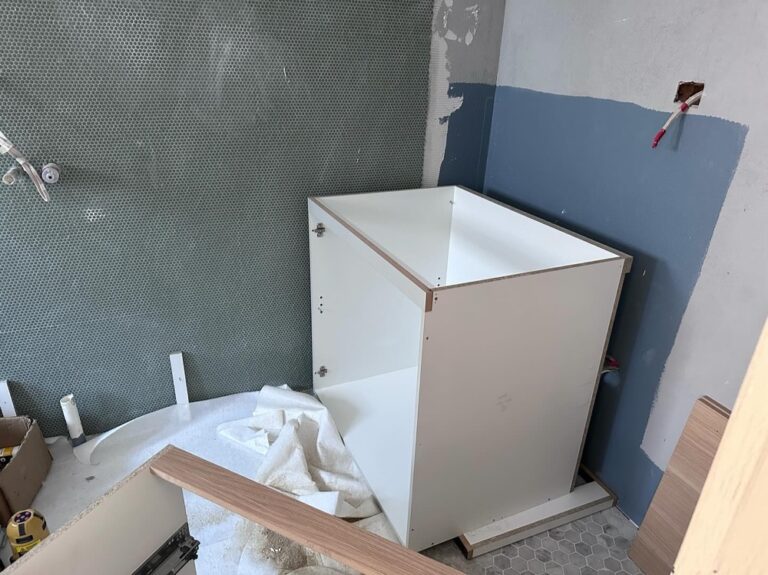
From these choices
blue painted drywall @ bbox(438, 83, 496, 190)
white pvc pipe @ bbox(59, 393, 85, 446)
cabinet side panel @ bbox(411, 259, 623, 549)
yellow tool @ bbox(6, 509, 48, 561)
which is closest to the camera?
yellow tool @ bbox(6, 509, 48, 561)

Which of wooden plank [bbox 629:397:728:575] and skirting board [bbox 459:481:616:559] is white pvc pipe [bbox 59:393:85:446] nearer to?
skirting board [bbox 459:481:616:559]

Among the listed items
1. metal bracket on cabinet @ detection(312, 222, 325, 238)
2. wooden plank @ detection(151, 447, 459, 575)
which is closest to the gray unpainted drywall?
metal bracket on cabinet @ detection(312, 222, 325, 238)

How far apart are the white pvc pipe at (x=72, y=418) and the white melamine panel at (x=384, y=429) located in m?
0.82

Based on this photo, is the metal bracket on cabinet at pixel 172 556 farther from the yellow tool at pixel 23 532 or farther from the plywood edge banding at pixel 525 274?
the plywood edge banding at pixel 525 274

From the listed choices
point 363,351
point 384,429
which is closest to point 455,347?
point 384,429

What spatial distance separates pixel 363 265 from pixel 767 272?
1.12 m

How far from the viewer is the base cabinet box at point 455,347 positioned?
1231 millimetres

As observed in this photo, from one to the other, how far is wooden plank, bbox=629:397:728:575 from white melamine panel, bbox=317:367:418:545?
64cm

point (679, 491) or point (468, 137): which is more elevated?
point (468, 137)

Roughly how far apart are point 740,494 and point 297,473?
1.45 m

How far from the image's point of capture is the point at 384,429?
1.66m

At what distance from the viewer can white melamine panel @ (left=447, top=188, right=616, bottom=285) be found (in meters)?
1.48

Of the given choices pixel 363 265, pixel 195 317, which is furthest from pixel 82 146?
pixel 363 265

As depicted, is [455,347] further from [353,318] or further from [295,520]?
[353,318]
